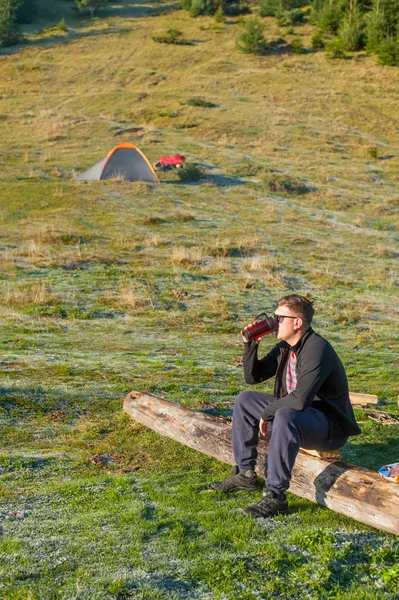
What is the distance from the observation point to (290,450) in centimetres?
525

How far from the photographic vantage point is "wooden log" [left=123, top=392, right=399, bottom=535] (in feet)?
16.4

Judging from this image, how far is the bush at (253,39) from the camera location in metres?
53.0

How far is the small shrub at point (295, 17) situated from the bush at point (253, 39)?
6708mm

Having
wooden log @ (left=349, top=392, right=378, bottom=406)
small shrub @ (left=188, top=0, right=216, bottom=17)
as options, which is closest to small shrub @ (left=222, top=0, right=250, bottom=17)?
small shrub @ (left=188, top=0, right=216, bottom=17)

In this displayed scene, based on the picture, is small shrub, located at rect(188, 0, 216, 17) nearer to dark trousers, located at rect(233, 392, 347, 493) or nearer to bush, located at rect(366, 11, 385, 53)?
bush, located at rect(366, 11, 385, 53)

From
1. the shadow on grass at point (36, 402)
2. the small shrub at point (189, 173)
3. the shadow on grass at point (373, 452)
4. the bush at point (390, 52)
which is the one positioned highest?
the bush at point (390, 52)

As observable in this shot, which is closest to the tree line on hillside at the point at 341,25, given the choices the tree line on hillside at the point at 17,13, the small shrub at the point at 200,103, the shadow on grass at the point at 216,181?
the small shrub at the point at 200,103

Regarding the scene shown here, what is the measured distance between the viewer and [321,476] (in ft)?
18.1

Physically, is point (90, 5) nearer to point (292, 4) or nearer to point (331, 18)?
point (292, 4)

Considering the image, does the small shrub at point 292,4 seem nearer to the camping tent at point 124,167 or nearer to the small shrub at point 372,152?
the small shrub at point 372,152

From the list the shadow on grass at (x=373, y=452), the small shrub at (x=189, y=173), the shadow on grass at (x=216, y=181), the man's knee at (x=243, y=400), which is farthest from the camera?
the small shrub at (x=189, y=173)

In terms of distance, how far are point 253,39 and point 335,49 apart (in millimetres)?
6573

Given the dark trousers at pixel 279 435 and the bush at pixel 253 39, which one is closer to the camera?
the dark trousers at pixel 279 435

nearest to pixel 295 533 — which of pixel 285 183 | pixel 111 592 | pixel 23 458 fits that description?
pixel 111 592
